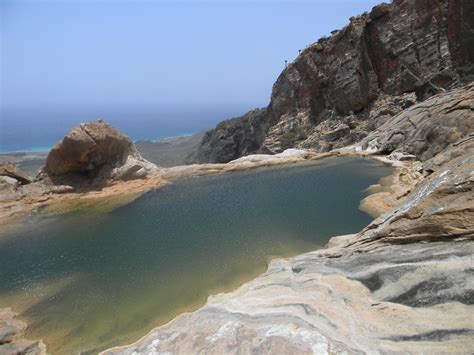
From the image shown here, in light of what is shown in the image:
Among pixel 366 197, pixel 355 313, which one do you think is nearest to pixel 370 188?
pixel 366 197

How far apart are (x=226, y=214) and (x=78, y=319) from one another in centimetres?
1000

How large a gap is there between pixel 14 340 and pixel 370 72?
140 ft

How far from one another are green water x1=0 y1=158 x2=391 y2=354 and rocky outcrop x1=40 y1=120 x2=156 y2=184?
4.06m

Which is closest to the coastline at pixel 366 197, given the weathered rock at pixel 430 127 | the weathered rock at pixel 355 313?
the weathered rock at pixel 355 313

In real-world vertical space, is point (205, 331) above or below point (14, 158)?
below

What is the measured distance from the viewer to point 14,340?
36.4ft

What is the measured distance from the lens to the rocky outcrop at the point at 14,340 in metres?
10.5

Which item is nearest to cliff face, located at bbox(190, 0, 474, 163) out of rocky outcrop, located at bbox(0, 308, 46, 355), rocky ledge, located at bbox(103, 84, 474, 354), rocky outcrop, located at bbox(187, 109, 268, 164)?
rocky outcrop, located at bbox(187, 109, 268, 164)

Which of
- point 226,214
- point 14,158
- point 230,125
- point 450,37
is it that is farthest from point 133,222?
point 14,158

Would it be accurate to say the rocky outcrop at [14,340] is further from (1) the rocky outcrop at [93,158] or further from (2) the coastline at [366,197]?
(1) the rocky outcrop at [93,158]

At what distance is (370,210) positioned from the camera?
61.2 feet

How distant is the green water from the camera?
11969 millimetres

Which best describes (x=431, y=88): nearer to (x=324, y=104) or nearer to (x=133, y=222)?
(x=324, y=104)

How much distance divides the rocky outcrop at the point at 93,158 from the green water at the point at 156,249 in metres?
4.06
